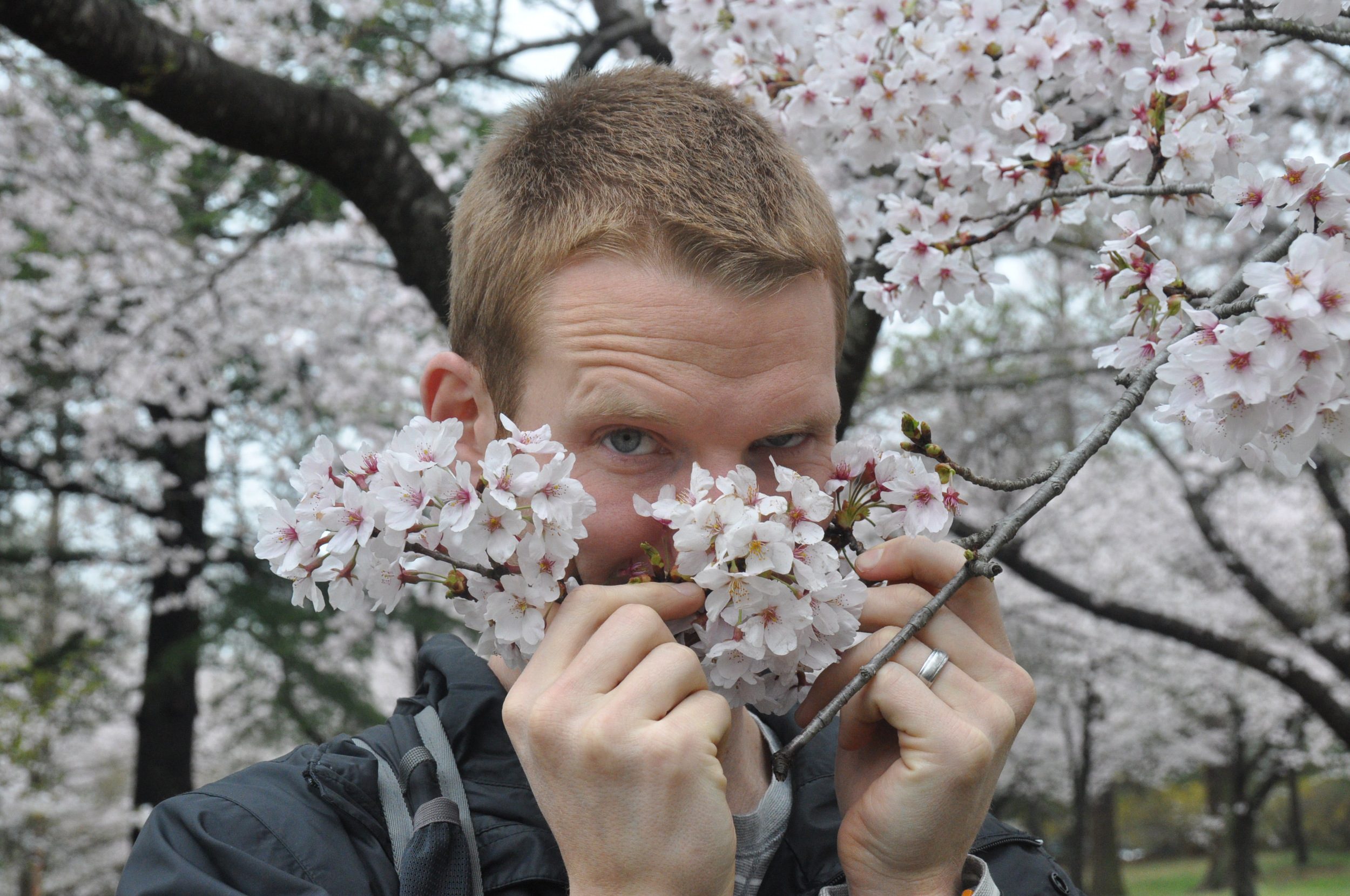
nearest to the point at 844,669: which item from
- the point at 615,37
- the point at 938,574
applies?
the point at 938,574

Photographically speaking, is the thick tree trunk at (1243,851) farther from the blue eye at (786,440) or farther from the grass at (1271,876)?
the blue eye at (786,440)

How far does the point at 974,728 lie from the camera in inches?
54.2

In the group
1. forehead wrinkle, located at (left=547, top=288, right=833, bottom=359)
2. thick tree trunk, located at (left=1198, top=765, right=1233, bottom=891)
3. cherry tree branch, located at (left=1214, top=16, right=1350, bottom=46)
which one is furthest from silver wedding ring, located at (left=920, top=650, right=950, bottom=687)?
thick tree trunk, located at (left=1198, top=765, right=1233, bottom=891)

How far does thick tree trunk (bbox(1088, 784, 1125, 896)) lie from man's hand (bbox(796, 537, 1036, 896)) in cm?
2477

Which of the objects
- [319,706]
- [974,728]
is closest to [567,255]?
[974,728]

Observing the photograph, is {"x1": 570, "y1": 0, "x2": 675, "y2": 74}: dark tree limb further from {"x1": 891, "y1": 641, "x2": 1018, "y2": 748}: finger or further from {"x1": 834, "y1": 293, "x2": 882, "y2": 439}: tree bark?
{"x1": 891, "y1": 641, "x2": 1018, "y2": 748}: finger

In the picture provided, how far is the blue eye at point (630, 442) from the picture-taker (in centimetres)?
148

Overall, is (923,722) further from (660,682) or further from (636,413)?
(636,413)

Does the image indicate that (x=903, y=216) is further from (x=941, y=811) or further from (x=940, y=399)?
(x=940, y=399)

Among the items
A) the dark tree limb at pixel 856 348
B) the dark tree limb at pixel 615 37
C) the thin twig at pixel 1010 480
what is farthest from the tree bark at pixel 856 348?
the thin twig at pixel 1010 480

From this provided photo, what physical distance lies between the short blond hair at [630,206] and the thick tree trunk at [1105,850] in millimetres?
25038

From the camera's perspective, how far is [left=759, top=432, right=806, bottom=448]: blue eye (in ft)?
5.00

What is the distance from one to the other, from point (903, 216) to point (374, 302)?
28.4 feet

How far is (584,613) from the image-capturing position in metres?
1.30
